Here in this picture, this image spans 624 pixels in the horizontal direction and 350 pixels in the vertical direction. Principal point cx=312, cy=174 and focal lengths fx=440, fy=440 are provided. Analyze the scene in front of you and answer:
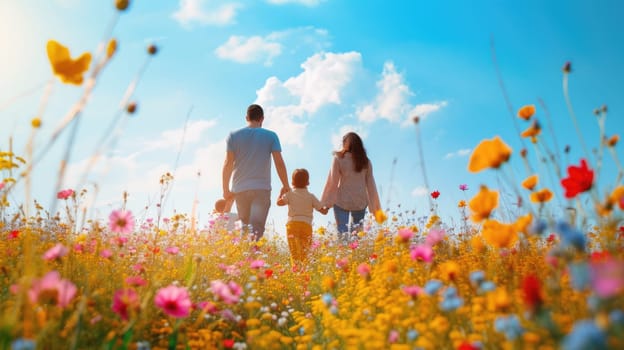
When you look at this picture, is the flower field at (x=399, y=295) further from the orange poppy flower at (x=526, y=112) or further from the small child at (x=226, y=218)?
the small child at (x=226, y=218)

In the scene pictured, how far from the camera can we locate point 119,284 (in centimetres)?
315

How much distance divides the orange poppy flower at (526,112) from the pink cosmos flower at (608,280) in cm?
167

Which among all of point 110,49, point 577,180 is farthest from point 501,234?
point 110,49

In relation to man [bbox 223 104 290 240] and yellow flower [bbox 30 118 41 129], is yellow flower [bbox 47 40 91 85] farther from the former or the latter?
man [bbox 223 104 290 240]

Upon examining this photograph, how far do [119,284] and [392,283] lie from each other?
6.38 feet

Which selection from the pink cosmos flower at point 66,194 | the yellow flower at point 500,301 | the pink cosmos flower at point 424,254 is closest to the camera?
the yellow flower at point 500,301

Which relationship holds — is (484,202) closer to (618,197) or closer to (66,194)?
(618,197)

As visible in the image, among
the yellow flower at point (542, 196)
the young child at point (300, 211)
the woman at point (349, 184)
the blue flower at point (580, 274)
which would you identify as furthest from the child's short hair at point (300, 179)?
the blue flower at point (580, 274)

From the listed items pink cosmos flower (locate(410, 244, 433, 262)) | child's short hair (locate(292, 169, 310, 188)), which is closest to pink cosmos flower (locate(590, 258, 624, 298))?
pink cosmos flower (locate(410, 244, 433, 262))

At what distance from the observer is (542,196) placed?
2.13m

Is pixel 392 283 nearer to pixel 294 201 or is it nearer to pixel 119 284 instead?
pixel 119 284

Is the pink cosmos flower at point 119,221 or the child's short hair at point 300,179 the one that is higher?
the child's short hair at point 300,179

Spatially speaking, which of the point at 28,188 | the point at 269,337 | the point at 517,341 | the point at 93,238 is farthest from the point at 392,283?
the point at 93,238

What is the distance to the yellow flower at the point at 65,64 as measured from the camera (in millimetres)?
1761
